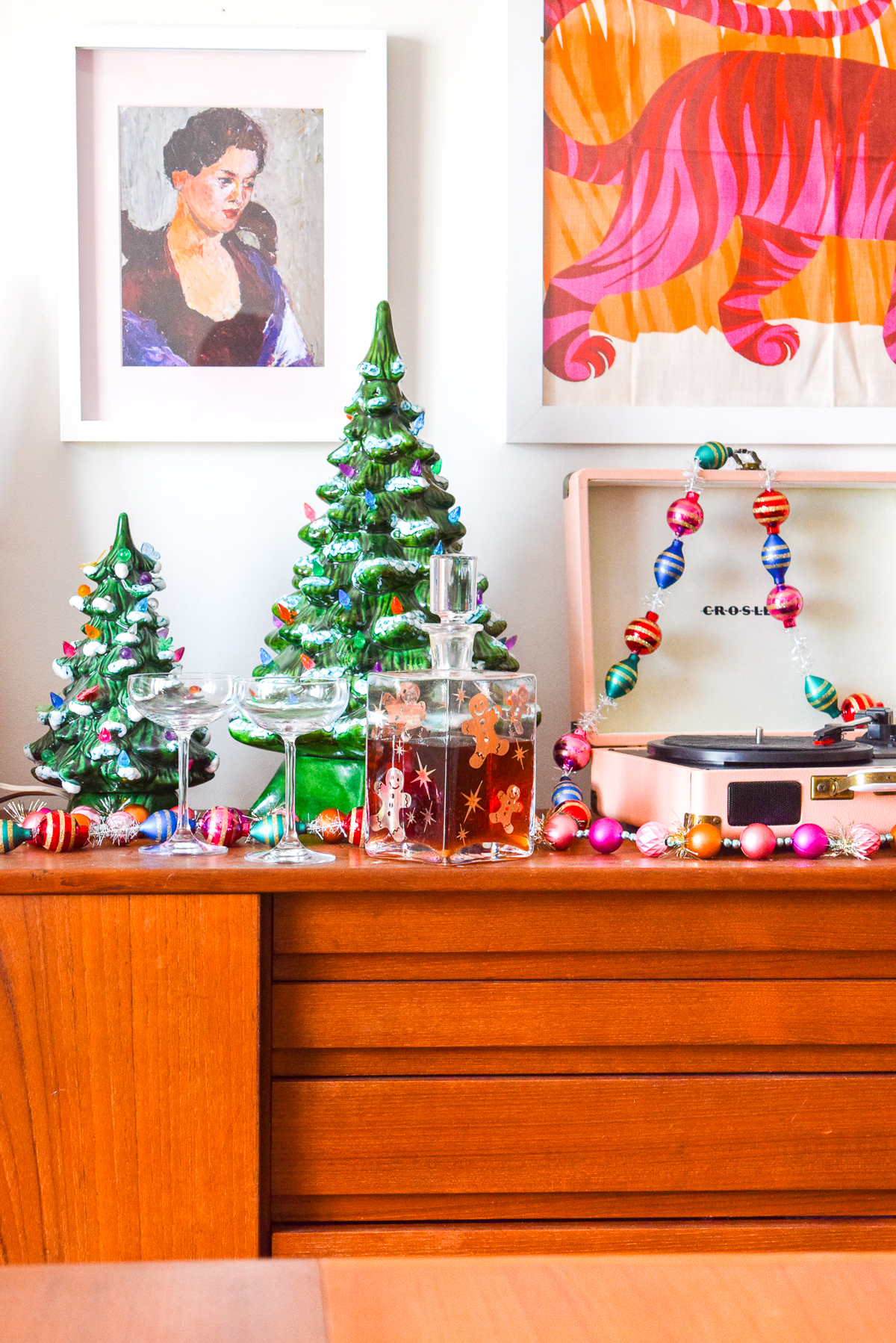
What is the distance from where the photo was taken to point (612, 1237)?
949 mm

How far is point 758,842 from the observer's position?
984mm

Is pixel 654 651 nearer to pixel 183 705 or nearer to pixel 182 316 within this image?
pixel 183 705

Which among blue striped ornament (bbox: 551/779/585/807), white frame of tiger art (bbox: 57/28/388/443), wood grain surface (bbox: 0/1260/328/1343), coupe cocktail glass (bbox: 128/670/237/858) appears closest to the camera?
wood grain surface (bbox: 0/1260/328/1343)

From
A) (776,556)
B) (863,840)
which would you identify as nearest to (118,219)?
(776,556)

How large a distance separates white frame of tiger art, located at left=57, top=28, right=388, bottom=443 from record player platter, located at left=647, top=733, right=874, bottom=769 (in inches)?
24.8

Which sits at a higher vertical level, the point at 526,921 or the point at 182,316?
the point at 182,316

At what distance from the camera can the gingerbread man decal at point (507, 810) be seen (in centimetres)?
100

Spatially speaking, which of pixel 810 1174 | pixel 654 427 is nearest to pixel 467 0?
pixel 654 427

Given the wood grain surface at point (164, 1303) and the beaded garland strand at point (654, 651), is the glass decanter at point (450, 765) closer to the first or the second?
the beaded garland strand at point (654, 651)

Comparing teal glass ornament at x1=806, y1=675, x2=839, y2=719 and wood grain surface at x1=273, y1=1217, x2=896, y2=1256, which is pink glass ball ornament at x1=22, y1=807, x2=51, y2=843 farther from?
teal glass ornament at x1=806, y1=675, x2=839, y2=719

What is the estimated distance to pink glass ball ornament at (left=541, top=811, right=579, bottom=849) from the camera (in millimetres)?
1033

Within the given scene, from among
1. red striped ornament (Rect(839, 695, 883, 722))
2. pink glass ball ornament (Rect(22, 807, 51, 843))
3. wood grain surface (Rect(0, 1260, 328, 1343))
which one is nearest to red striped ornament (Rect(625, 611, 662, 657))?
red striped ornament (Rect(839, 695, 883, 722))

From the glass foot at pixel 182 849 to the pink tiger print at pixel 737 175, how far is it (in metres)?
0.76

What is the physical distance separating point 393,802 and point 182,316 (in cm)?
74
